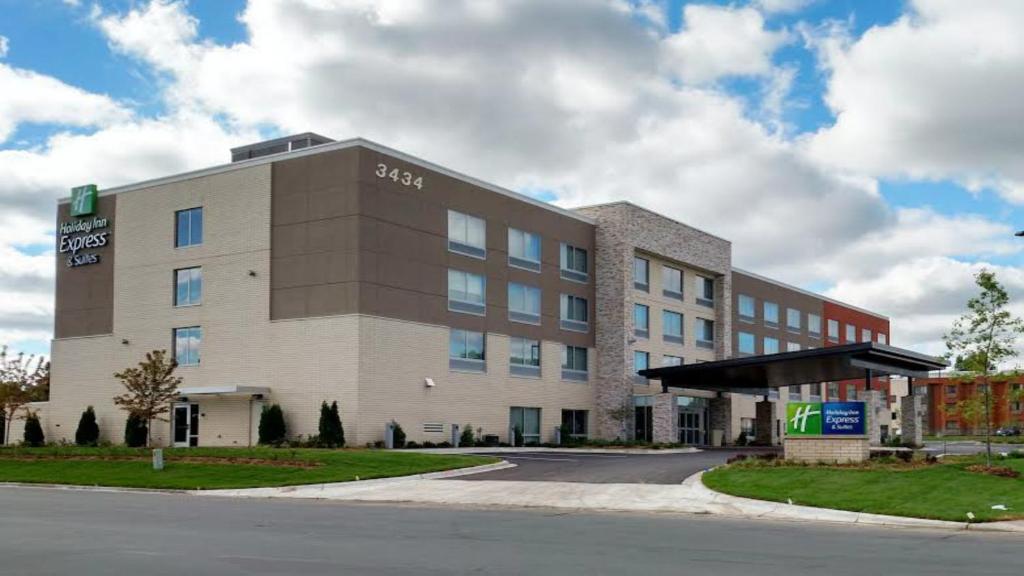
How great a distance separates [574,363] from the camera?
183 feet

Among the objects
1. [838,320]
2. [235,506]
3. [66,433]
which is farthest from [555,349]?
[838,320]

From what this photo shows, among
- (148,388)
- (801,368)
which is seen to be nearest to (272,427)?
(148,388)

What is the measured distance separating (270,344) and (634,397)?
810 inches

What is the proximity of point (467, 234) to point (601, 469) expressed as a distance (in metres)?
17.9

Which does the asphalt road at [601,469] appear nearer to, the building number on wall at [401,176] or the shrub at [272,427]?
the shrub at [272,427]

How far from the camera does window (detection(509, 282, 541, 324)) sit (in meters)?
51.3

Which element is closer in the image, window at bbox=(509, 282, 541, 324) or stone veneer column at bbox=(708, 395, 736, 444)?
window at bbox=(509, 282, 541, 324)

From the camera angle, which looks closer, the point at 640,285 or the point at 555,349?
the point at 555,349

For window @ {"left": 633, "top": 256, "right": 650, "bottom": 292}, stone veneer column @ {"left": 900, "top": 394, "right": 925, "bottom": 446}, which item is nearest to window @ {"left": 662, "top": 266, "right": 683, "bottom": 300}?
window @ {"left": 633, "top": 256, "right": 650, "bottom": 292}

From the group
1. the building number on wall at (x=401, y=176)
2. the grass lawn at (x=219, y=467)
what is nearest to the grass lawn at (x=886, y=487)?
the grass lawn at (x=219, y=467)

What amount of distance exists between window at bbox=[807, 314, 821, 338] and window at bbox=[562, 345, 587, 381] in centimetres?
3282

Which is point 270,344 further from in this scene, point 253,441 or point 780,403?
point 780,403

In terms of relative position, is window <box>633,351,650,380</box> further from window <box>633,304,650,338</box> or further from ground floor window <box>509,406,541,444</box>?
ground floor window <box>509,406,541,444</box>

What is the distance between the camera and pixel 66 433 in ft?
165
